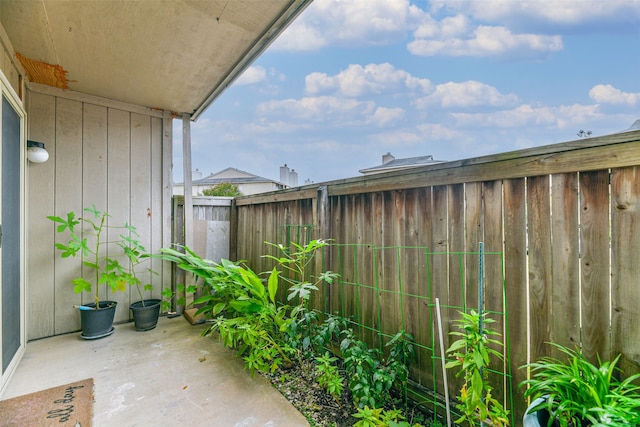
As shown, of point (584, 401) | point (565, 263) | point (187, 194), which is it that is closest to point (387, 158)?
point (187, 194)

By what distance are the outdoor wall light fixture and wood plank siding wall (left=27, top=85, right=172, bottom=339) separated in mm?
203

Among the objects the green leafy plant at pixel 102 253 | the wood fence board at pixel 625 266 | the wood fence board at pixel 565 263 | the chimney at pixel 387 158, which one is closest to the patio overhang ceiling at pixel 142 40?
the green leafy plant at pixel 102 253

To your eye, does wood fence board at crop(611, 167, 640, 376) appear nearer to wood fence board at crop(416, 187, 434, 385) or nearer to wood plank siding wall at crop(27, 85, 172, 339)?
wood fence board at crop(416, 187, 434, 385)

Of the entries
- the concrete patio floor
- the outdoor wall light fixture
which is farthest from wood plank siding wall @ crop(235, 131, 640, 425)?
the outdoor wall light fixture

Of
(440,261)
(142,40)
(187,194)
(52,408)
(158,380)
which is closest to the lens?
(440,261)

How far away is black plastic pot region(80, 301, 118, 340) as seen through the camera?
8.89 feet

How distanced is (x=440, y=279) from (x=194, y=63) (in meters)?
2.66

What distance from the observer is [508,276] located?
131 centimetres

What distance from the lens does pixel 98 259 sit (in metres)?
3.04

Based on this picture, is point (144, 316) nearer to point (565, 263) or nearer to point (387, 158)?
point (565, 263)

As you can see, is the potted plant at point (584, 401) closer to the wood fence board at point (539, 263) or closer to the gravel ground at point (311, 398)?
the wood fence board at point (539, 263)

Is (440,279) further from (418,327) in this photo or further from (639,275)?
(639,275)

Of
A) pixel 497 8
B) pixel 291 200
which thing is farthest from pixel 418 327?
pixel 497 8

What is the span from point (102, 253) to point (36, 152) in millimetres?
1138
